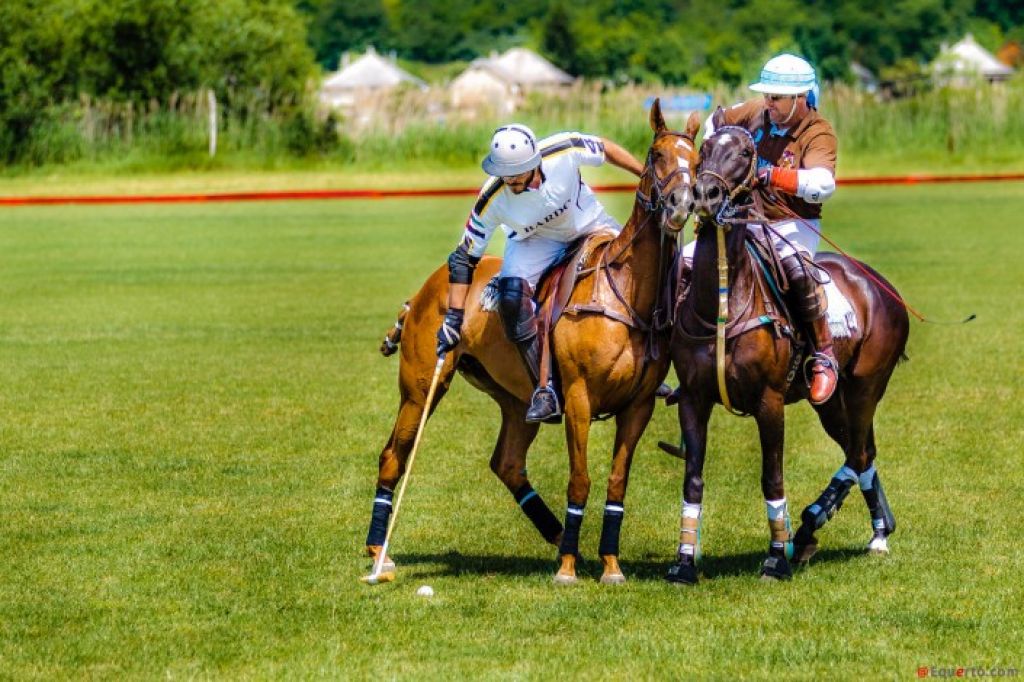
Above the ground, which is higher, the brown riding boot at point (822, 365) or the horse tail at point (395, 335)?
the brown riding boot at point (822, 365)

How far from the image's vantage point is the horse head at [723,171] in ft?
27.8

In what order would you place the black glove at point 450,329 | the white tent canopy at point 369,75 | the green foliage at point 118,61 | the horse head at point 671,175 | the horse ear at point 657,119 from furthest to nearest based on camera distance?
the white tent canopy at point 369,75
the green foliage at point 118,61
the black glove at point 450,329
the horse ear at point 657,119
the horse head at point 671,175

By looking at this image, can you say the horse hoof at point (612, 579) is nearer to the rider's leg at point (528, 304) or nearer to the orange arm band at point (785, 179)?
the rider's leg at point (528, 304)

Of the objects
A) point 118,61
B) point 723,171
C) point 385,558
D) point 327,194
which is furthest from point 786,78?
point 118,61

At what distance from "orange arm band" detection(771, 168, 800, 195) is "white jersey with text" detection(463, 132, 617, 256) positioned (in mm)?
955

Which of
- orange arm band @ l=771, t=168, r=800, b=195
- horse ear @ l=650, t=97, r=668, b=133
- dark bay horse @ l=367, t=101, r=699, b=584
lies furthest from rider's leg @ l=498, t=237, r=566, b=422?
orange arm band @ l=771, t=168, r=800, b=195

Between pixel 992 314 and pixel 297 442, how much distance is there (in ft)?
34.2

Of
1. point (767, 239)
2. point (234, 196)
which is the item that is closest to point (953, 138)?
point (234, 196)

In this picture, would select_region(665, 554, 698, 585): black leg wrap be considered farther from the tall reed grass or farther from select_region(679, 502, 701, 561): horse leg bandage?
the tall reed grass

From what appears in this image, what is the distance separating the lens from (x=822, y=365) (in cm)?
918

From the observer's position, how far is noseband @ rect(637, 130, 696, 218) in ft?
28.0

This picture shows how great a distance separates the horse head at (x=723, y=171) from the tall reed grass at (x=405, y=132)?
3578cm

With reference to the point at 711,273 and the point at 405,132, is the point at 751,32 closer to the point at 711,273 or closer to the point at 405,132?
the point at 405,132

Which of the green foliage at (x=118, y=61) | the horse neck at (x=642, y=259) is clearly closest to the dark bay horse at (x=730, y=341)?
the horse neck at (x=642, y=259)
